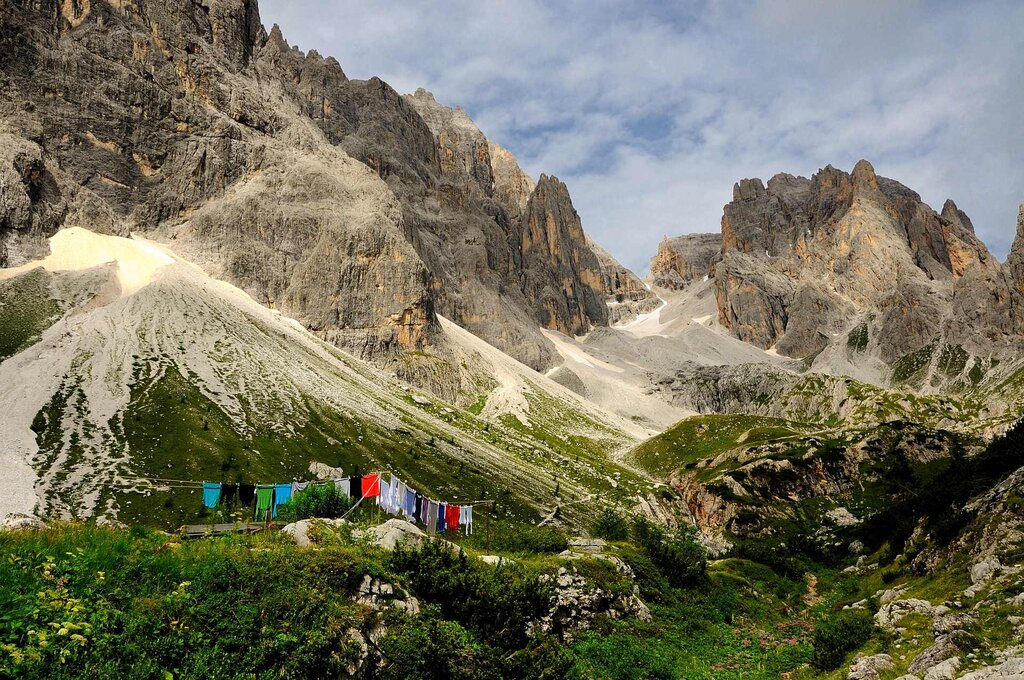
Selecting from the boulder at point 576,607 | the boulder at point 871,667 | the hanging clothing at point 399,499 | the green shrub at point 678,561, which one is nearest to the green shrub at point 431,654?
the boulder at point 576,607

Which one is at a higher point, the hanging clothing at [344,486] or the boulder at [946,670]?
the hanging clothing at [344,486]

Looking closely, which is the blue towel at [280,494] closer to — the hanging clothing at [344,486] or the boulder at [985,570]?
the hanging clothing at [344,486]

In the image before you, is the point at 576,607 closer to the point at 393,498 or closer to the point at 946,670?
the point at 946,670

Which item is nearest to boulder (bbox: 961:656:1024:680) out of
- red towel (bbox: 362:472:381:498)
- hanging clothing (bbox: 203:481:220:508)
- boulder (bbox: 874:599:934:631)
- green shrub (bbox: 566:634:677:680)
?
boulder (bbox: 874:599:934:631)

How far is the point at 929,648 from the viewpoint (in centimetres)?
1870

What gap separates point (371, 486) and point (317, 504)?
3.64 meters

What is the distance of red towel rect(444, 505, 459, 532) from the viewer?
163ft

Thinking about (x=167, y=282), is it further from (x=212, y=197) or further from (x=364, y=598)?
(x=364, y=598)

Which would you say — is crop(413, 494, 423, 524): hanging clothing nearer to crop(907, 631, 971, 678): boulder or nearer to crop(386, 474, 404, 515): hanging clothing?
crop(386, 474, 404, 515): hanging clothing

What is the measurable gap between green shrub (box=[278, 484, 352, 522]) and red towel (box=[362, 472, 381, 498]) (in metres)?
1.20

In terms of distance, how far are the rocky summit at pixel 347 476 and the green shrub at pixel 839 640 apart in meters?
0.10

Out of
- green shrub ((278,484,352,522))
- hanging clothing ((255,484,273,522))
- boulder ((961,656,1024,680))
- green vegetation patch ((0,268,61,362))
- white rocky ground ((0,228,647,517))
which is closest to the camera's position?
boulder ((961,656,1024,680))

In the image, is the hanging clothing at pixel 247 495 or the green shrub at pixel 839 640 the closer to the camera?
the green shrub at pixel 839 640

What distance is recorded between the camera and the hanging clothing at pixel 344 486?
4225 centimetres
